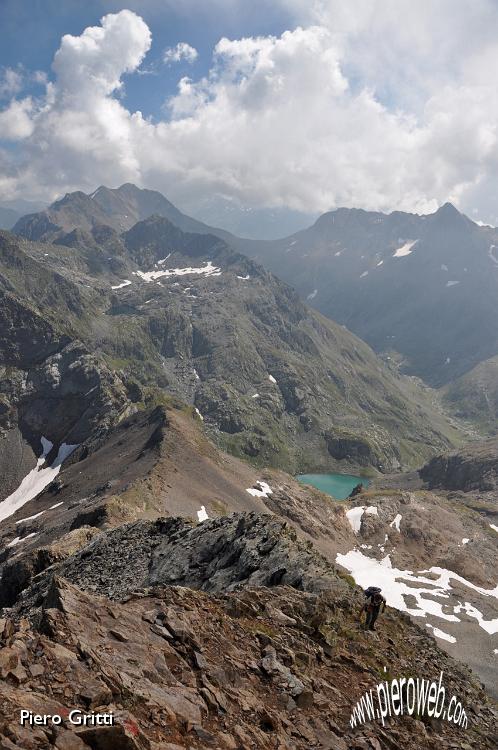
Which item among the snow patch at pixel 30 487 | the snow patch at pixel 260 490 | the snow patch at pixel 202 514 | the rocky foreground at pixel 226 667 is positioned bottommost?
the snow patch at pixel 30 487

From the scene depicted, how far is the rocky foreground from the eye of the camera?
1317 centimetres

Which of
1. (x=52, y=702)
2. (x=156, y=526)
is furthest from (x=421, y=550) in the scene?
(x=52, y=702)

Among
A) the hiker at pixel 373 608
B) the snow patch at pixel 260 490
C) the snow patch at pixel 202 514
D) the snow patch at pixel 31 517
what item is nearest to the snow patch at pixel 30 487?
the snow patch at pixel 31 517

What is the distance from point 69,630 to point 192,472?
368 ft

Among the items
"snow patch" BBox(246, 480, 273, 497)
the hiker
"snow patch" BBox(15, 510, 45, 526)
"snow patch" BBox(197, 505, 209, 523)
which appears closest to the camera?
the hiker

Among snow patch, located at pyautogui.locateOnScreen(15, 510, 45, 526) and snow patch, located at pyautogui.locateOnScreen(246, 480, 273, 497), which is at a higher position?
snow patch, located at pyautogui.locateOnScreen(246, 480, 273, 497)

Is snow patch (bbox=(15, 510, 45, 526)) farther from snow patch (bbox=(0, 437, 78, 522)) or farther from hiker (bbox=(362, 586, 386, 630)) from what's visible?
hiker (bbox=(362, 586, 386, 630))

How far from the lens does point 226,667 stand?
18.4 metres

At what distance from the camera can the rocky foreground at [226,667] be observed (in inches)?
519

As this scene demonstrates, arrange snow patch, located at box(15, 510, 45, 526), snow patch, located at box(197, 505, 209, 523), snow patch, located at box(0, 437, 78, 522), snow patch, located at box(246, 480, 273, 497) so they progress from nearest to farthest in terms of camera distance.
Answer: snow patch, located at box(197, 505, 209, 523)
snow patch, located at box(15, 510, 45, 526)
snow patch, located at box(246, 480, 273, 497)
snow patch, located at box(0, 437, 78, 522)

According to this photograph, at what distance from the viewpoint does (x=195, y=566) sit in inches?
1474

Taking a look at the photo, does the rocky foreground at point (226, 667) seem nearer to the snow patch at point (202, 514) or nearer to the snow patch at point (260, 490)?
the snow patch at point (202, 514)

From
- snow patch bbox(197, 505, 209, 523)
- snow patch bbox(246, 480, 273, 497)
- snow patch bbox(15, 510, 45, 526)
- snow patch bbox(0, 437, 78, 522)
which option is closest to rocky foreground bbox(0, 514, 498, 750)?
snow patch bbox(197, 505, 209, 523)

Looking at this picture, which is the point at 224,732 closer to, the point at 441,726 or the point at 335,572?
the point at 441,726
